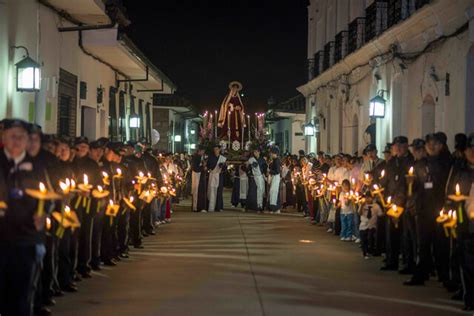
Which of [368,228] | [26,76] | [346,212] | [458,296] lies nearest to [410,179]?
[458,296]

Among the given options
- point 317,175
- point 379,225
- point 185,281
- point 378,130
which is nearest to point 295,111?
point 378,130

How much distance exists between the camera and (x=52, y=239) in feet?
33.3

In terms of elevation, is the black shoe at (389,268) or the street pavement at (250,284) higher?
the black shoe at (389,268)

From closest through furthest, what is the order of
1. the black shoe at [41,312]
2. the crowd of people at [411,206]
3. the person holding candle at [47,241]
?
the person holding candle at [47,241], the black shoe at [41,312], the crowd of people at [411,206]

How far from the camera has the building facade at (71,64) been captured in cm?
1617

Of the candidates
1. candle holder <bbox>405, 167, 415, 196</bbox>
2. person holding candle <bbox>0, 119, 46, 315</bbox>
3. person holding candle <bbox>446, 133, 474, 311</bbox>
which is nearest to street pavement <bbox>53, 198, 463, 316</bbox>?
person holding candle <bbox>446, 133, 474, 311</bbox>

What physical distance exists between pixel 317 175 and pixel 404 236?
925cm

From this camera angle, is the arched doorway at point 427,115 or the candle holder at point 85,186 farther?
the arched doorway at point 427,115

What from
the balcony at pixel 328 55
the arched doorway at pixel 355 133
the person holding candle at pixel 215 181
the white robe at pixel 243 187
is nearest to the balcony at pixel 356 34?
the arched doorway at pixel 355 133

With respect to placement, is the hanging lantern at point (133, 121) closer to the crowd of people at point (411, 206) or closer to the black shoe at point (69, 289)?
the crowd of people at point (411, 206)

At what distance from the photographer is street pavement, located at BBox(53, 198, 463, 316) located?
33.8ft

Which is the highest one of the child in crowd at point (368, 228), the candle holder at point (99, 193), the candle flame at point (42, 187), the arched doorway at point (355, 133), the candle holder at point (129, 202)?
the arched doorway at point (355, 133)

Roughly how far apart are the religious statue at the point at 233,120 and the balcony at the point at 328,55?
3.76 meters

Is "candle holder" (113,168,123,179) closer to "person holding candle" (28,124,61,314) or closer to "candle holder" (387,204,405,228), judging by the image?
"person holding candle" (28,124,61,314)
